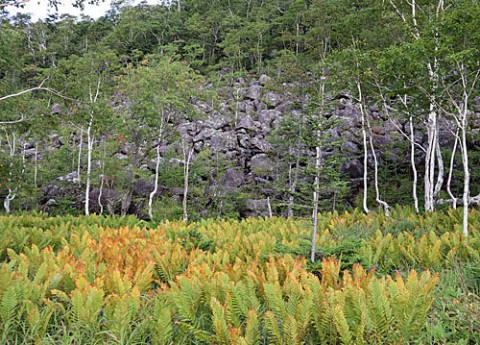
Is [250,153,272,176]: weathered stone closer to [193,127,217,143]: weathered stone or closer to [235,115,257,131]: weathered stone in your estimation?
[235,115,257,131]: weathered stone

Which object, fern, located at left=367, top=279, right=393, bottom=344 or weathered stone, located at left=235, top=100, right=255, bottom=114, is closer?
fern, located at left=367, top=279, right=393, bottom=344

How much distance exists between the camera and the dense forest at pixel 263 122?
8172 mm

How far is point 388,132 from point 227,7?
24853 mm

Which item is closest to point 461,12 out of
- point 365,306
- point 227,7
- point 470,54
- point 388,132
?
point 470,54

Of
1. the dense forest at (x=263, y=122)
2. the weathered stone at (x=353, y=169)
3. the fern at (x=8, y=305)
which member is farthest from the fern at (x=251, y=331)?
the weathered stone at (x=353, y=169)

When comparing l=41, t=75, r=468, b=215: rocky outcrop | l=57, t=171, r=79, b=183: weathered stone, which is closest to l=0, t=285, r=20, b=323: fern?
l=41, t=75, r=468, b=215: rocky outcrop

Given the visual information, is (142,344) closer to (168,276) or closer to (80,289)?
(80,289)

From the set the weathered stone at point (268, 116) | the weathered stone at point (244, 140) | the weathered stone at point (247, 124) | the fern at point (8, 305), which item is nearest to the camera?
the fern at point (8, 305)

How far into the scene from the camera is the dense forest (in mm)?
8172

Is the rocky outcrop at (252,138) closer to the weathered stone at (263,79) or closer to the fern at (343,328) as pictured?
the weathered stone at (263,79)

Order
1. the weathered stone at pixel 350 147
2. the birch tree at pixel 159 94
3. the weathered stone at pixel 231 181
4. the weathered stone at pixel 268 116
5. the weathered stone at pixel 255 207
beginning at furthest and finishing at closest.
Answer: the weathered stone at pixel 268 116 < the weathered stone at pixel 350 147 < the weathered stone at pixel 231 181 < the weathered stone at pixel 255 207 < the birch tree at pixel 159 94

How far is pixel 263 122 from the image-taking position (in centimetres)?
2562

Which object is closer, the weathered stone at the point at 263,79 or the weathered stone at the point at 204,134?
the weathered stone at the point at 204,134

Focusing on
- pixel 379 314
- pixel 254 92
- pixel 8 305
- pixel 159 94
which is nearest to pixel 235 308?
pixel 379 314
